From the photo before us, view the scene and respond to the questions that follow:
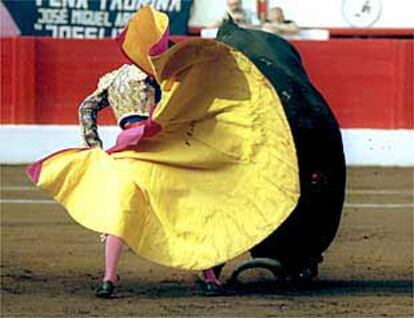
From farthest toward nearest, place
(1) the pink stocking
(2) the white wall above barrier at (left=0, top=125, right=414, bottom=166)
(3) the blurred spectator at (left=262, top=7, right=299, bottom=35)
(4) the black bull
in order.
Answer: (3) the blurred spectator at (left=262, top=7, right=299, bottom=35)
(2) the white wall above barrier at (left=0, top=125, right=414, bottom=166)
(4) the black bull
(1) the pink stocking

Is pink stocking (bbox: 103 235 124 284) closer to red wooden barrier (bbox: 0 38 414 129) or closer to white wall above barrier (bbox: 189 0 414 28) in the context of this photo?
red wooden barrier (bbox: 0 38 414 129)

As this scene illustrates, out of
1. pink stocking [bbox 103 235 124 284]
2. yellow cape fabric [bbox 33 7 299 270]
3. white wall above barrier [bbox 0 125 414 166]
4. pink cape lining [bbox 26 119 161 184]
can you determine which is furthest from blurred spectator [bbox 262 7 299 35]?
pink stocking [bbox 103 235 124 284]

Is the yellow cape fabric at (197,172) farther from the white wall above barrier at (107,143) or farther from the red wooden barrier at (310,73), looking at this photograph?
the red wooden barrier at (310,73)

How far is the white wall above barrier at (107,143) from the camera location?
44.3ft

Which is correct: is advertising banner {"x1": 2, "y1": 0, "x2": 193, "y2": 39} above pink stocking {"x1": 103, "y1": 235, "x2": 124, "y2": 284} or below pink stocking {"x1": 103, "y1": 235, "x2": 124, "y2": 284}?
below

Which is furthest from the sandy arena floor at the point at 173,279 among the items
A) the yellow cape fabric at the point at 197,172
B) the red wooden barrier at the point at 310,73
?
the red wooden barrier at the point at 310,73

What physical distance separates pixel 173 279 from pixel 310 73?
22.0 feet

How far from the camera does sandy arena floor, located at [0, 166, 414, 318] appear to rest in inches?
260

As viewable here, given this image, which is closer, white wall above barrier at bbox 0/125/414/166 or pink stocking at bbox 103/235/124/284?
pink stocking at bbox 103/235/124/284

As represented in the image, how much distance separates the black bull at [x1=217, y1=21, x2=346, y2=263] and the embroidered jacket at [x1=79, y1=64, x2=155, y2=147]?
0.48 meters

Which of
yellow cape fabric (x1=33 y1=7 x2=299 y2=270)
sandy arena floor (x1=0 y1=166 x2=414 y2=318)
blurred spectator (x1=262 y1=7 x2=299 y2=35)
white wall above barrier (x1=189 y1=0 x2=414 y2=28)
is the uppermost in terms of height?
yellow cape fabric (x1=33 y1=7 x2=299 y2=270)

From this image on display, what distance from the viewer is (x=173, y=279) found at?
7480 mm

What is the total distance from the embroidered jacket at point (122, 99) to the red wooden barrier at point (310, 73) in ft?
21.9

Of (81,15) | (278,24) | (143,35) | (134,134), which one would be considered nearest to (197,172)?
(134,134)
